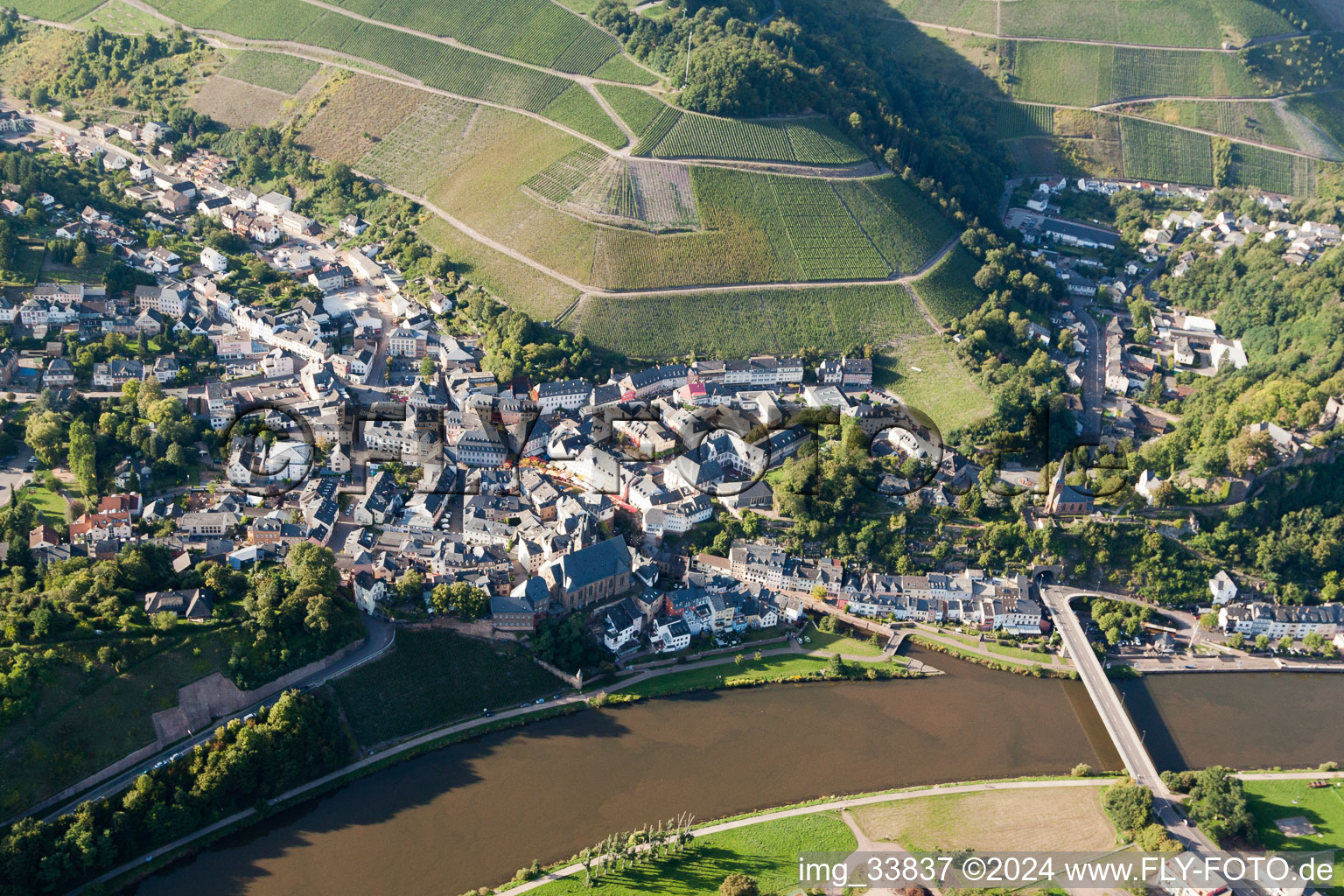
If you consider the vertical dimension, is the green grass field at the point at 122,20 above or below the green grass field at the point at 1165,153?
above

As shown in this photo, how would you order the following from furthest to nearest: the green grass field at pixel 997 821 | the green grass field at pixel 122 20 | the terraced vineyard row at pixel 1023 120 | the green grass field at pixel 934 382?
the terraced vineyard row at pixel 1023 120 → the green grass field at pixel 122 20 → the green grass field at pixel 934 382 → the green grass field at pixel 997 821

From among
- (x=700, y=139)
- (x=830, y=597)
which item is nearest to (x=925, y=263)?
(x=700, y=139)

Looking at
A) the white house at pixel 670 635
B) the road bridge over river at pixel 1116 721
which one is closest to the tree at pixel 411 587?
the white house at pixel 670 635

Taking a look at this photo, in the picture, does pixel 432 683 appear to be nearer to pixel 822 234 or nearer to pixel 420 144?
pixel 822 234

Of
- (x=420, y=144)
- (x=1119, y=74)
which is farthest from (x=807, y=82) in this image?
(x=1119, y=74)

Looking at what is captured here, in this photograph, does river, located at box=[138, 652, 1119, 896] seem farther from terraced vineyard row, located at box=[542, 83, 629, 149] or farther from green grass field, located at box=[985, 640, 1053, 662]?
terraced vineyard row, located at box=[542, 83, 629, 149]

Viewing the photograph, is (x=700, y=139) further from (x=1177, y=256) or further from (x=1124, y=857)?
(x=1124, y=857)

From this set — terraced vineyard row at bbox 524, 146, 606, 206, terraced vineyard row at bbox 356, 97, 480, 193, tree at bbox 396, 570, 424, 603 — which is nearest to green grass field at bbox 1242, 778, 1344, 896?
tree at bbox 396, 570, 424, 603

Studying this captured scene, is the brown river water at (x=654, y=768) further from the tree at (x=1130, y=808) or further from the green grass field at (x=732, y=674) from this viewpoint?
the tree at (x=1130, y=808)
